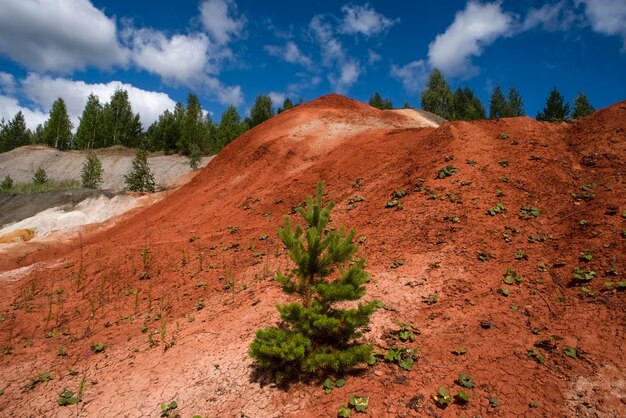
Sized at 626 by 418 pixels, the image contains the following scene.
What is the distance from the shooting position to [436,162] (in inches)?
413

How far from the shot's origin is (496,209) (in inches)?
321

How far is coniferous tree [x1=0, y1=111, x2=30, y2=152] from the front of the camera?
229 ft

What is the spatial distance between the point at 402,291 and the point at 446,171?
15.9 ft

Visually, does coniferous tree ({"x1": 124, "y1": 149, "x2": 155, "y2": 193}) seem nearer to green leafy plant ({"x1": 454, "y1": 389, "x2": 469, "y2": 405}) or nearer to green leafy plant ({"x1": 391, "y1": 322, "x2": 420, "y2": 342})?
green leafy plant ({"x1": 391, "y1": 322, "x2": 420, "y2": 342})

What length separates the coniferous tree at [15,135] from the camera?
2745 inches

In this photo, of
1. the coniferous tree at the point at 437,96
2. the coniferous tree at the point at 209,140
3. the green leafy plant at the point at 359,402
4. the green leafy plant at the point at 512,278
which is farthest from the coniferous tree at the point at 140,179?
the coniferous tree at the point at 437,96

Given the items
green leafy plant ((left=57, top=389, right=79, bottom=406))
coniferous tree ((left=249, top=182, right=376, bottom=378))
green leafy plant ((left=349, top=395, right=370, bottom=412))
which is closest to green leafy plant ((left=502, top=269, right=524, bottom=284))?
coniferous tree ((left=249, top=182, right=376, bottom=378))

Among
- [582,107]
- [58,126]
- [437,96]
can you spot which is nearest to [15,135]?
[58,126]

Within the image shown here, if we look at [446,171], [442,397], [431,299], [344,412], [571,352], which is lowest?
[344,412]

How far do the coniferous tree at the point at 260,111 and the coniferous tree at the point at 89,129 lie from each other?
2637 cm

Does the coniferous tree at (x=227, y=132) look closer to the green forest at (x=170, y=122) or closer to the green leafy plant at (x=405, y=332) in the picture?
the green forest at (x=170, y=122)

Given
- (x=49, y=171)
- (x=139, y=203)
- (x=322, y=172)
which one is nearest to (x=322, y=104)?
(x=322, y=172)

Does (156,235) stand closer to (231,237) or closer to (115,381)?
(231,237)

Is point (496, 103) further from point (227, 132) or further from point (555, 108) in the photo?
point (227, 132)
